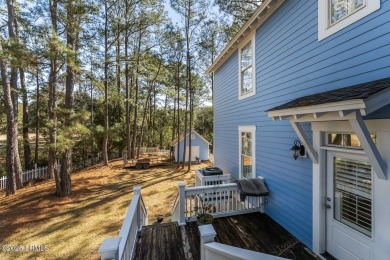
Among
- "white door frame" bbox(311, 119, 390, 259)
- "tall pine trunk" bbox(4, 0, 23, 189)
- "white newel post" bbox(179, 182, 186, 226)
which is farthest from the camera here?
"tall pine trunk" bbox(4, 0, 23, 189)

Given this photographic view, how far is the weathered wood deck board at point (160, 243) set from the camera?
11.8 feet

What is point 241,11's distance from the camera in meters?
11.8

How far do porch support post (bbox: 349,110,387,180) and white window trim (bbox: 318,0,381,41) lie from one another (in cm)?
149

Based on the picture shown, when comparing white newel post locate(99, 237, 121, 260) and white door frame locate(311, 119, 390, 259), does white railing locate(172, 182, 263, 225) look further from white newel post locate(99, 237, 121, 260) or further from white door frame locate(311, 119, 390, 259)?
white newel post locate(99, 237, 121, 260)

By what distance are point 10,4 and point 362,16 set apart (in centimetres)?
1287

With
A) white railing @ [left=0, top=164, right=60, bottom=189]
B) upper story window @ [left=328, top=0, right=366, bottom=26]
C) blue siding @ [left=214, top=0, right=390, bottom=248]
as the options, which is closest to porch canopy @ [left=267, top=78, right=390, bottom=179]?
blue siding @ [left=214, top=0, right=390, bottom=248]

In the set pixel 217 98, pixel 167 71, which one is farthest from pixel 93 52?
pixel 167 71

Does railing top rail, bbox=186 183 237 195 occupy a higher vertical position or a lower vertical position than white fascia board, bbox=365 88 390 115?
lower

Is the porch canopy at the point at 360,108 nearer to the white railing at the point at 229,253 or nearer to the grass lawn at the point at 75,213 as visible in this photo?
the white railing at the point at 229,253

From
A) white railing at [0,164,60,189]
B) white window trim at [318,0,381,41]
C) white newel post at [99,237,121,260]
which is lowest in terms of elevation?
white railing at [0,164,60,189]

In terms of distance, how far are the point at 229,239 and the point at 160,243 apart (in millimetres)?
1319

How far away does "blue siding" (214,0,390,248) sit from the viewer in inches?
102

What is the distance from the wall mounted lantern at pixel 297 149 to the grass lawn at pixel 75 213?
544 cm

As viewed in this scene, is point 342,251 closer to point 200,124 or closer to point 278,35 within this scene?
point 278,35
